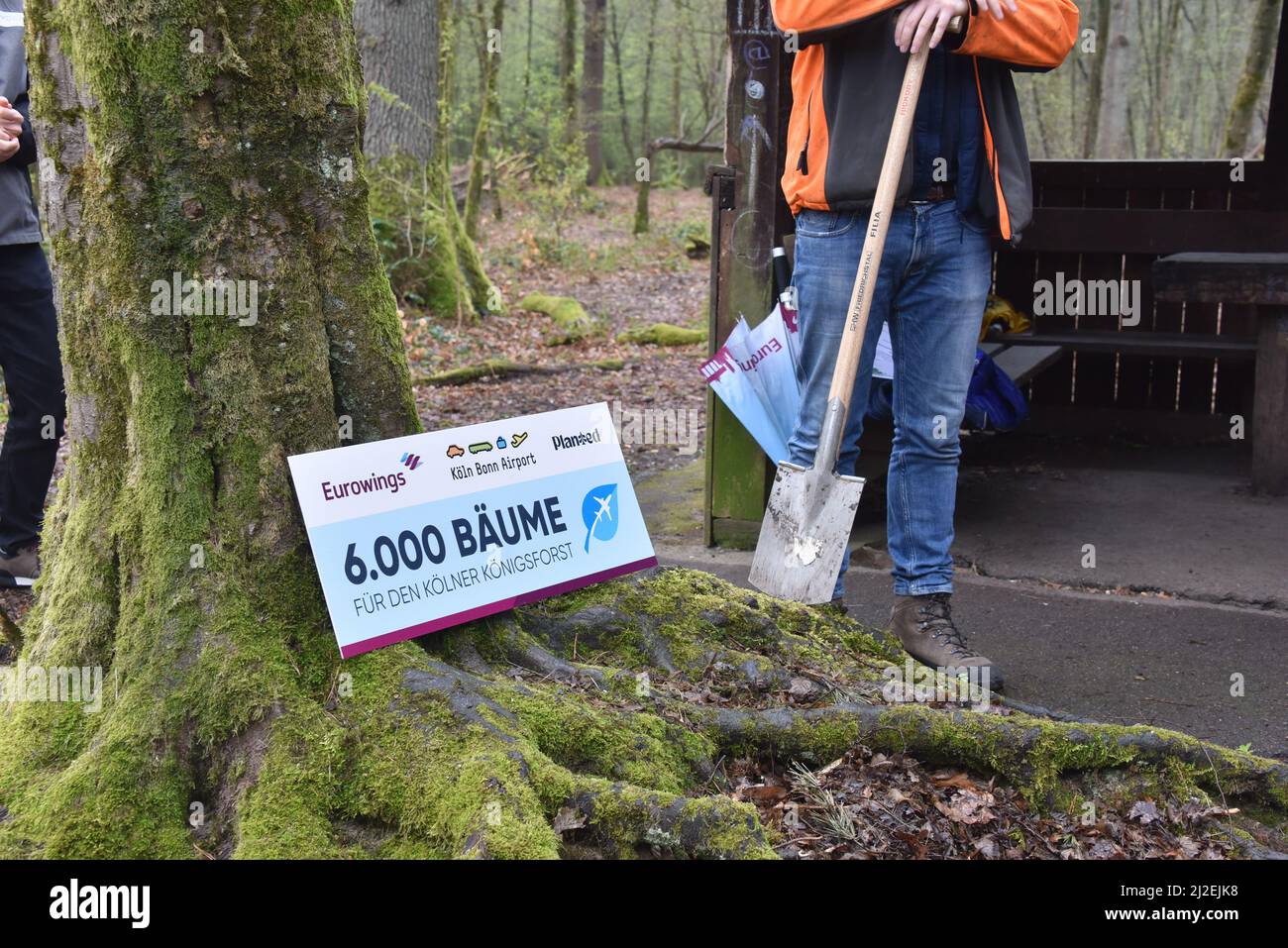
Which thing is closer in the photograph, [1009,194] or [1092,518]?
[1009,194]

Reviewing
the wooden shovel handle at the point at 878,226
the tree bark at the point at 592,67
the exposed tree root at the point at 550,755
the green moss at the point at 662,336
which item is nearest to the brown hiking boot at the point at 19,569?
the exposed tree root at the point at 550,755

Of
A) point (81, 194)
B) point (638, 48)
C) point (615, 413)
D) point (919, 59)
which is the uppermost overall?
point (638, 48)

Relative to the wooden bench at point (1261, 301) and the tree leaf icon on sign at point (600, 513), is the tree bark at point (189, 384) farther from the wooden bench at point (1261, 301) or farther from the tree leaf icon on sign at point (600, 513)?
the wooden bench at point (1261, 301)

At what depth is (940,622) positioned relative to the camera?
367 centimetres

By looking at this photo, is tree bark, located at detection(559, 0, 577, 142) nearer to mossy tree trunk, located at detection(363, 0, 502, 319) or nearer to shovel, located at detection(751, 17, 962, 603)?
mossy tree trunk, located at detection(363, 0, 502, 319)

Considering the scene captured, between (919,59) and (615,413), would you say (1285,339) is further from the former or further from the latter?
(615,413)

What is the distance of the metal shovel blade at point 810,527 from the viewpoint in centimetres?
343

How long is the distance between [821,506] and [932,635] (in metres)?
0.56

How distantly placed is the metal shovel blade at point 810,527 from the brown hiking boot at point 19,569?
2.86m

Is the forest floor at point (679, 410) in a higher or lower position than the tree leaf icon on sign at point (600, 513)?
lower

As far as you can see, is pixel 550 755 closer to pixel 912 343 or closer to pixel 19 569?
pixel 912 343
